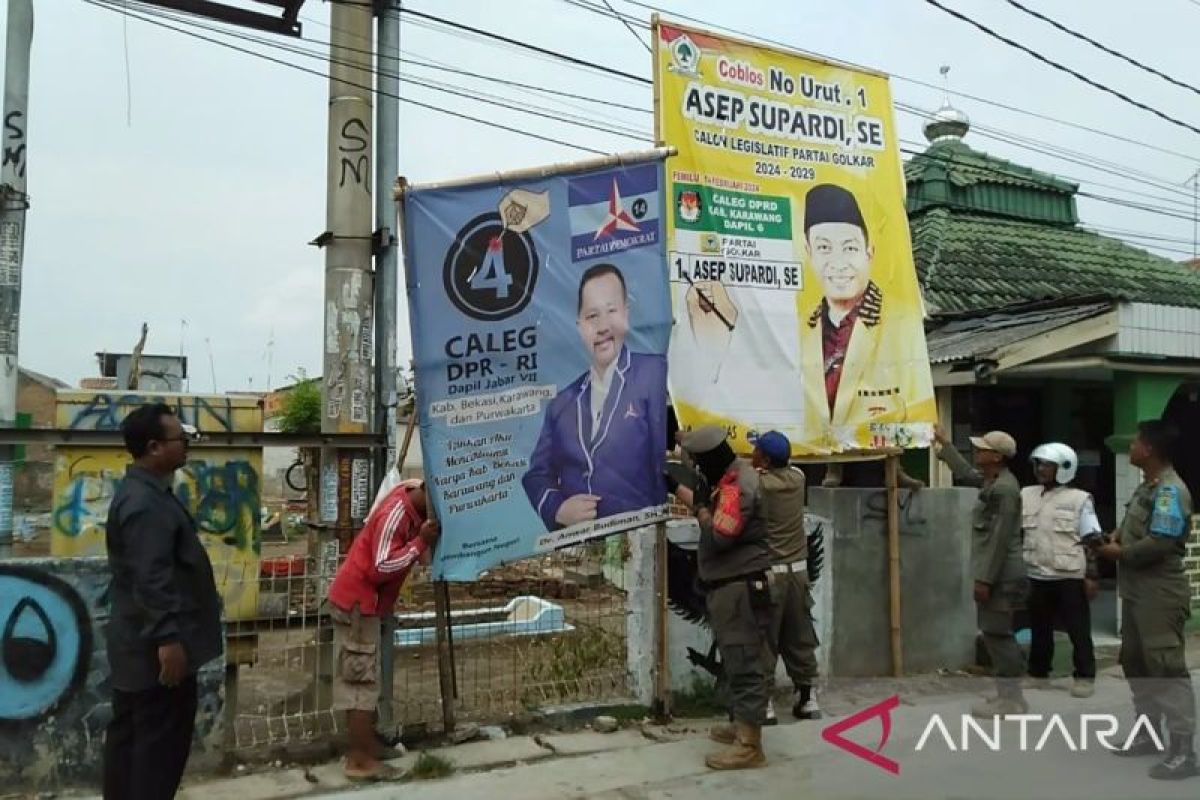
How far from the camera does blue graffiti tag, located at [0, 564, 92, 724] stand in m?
4.77

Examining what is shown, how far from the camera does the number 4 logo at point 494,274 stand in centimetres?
577

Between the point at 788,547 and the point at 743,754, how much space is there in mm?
1320

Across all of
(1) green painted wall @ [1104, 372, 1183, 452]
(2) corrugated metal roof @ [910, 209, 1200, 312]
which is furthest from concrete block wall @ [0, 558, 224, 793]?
(2) corrugated metal roof @ [910, 209, 1200, 312]

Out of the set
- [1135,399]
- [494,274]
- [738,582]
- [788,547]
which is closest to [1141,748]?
[788,547]

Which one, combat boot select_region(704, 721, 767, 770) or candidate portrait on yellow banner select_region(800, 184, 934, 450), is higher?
candidate portrait on yellow banner select_region(800, 184, 934, 450)

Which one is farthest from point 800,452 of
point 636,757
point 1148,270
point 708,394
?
point 1148,270

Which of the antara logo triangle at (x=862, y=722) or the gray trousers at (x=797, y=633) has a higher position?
the gray trousers at (x=797, y=633)

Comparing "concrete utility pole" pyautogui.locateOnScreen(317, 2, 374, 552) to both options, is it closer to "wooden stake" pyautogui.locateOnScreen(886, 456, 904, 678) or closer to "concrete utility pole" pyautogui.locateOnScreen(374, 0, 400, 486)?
"concrete utility pole" pyautogui.locateOnScreen(374, 0, 400, 486)

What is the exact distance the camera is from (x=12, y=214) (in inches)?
214

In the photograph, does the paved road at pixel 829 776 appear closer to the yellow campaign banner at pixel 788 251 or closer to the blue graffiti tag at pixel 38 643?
the blue graffiti tag at pixel 38 643

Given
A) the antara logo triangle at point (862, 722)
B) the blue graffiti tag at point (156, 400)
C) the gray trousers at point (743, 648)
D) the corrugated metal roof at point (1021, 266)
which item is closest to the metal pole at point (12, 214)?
A: the blue graffiti tag at point (156, 400)

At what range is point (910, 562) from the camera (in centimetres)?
790

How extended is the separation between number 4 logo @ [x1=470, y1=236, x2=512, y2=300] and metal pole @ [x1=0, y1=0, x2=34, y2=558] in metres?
2.44

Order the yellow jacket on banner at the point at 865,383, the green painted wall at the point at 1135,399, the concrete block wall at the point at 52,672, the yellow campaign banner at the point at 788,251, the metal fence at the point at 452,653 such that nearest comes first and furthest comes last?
the concrete block wall at the point at 52,672 < the metal fence at the point at 452,653 < the yellow campaign banner at the point at 788,251 < the yellow jacket on banner at the point at 865,383 < the green painted wall at the point at 1135,399
